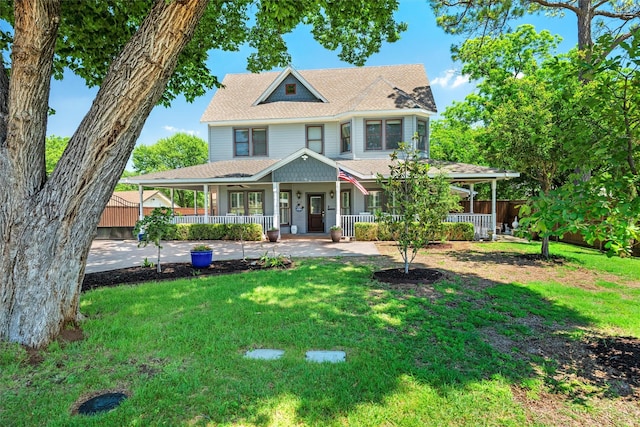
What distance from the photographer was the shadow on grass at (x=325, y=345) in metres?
2.88

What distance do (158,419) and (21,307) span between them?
7.99ft

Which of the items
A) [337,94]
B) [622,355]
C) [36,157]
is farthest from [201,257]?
[337,94]

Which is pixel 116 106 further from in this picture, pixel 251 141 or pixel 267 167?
pixel 251 141

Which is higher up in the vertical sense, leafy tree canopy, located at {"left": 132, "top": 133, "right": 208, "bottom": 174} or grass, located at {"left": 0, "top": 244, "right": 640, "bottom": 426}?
leafy tree canopy, located at {"left": 132, "top": 133, "right": 208, "bottom": 174}

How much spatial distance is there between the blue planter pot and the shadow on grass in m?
2.09

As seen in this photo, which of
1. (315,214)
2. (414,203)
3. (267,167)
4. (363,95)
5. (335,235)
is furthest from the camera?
(315,214)

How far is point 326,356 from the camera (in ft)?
12.4

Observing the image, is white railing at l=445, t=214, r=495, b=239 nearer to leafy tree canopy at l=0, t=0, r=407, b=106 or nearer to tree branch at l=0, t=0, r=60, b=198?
leafy tree canopy at l=0, t=0, r=407, b=106

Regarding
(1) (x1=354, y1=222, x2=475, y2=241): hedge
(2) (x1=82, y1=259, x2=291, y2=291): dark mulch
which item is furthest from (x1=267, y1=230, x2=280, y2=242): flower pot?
(2) (x1=82, y1=259, x2=291, y2=291): dark mulch

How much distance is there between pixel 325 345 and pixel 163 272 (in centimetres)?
593

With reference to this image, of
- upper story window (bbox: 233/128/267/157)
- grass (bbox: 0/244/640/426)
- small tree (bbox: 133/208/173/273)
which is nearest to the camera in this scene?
grass (bbox: 0/244/640/426)

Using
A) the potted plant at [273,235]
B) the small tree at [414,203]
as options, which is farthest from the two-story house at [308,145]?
the small tree at [414,203]

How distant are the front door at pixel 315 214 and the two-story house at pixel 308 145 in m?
0.05

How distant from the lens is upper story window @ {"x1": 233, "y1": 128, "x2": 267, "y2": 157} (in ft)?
61.4
